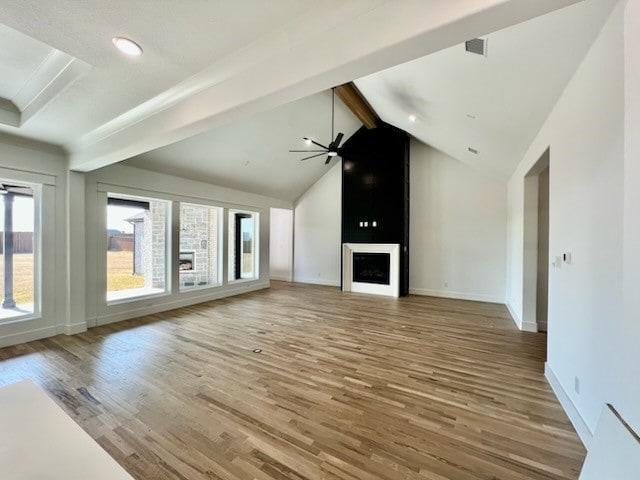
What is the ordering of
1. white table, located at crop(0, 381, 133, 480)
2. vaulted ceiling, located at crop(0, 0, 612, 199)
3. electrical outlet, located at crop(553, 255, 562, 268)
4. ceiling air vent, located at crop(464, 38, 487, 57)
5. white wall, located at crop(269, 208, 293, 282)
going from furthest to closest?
1. white wall, located at crop(269, 208, 293, 282)
2. electrical outlet, located at crop(553, 255, 562, 268)
3. ceiling air vent, located at crop(464, 38, 487, 57)
4. vaulted ceiling, located at crop(0, 0, 612, 199)
5. white table, located at crop(0, 381, 133, 480)

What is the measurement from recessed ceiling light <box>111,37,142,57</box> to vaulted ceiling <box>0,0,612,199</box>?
0.06 m

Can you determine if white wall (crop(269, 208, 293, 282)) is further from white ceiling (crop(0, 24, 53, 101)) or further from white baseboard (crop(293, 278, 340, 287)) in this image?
white ceiling (crop(0, 24, 53, 101))

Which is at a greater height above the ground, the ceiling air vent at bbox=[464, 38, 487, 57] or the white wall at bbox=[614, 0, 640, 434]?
the ceiling air vent at bbox=[464, 38, 487, 57]

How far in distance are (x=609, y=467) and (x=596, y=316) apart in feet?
3.40

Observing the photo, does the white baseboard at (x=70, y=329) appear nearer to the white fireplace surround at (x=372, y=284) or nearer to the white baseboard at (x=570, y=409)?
the white fireplace surround at (x=372, y=284)

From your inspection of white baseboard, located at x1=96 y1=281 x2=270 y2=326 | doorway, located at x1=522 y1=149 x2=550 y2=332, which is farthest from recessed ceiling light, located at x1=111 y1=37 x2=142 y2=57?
doorway, located at x1=522 y1=149 x2=550 y2=332

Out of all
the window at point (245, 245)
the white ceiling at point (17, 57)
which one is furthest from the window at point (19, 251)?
the window at point (245, 245)

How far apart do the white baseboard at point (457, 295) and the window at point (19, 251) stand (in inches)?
292

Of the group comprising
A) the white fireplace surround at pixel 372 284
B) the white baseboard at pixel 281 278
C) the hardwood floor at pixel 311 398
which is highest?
the white fireplace surround at pixel 372 284

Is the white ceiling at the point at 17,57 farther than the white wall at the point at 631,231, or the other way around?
the white ceiling at the point at 17,57

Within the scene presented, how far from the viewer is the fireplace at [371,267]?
22.9 feet

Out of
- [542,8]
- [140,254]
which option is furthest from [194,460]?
[140,254]

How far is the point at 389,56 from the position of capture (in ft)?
5.11

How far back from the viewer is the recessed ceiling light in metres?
1.79
